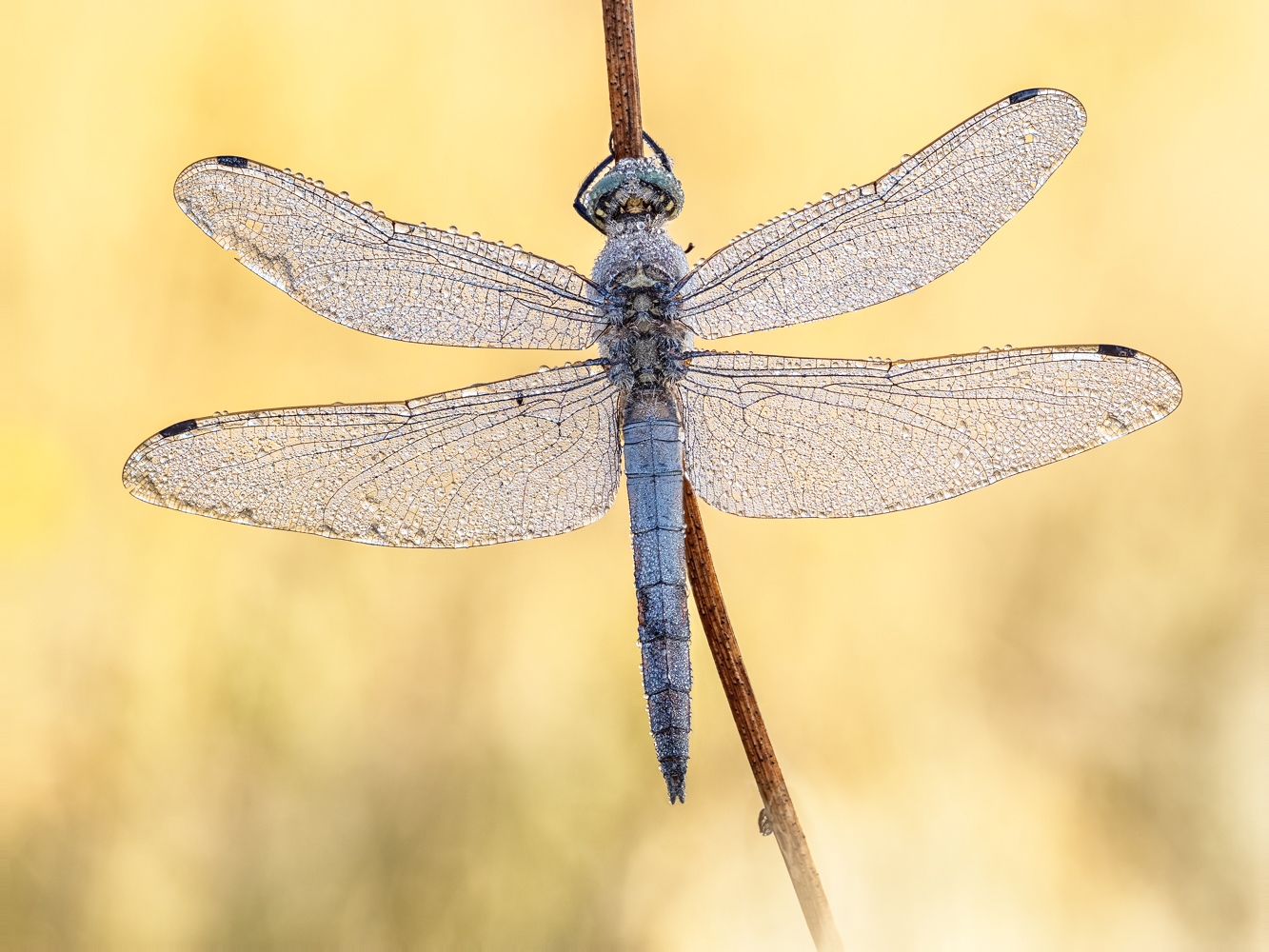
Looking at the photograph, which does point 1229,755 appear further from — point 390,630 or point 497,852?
point 390,630

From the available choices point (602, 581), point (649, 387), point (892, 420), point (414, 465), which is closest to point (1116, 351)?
point (892, 420)

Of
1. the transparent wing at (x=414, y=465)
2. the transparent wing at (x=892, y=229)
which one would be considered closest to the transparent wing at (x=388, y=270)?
the transparent wing at (x=414, y=465)

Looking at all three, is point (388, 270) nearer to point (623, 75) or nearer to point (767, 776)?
point (623, 75)

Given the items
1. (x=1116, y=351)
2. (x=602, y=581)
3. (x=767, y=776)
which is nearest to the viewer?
(x=767, y=776)

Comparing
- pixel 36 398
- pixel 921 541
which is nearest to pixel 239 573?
pixel 36 398

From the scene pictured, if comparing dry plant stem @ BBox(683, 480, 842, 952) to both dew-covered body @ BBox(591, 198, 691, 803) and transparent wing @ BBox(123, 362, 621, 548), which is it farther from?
transparent wing @ BBox(123, 362, 621, 548)

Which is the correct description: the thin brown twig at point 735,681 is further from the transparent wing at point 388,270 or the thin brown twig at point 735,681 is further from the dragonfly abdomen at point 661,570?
the transparent wing at point 388,270
